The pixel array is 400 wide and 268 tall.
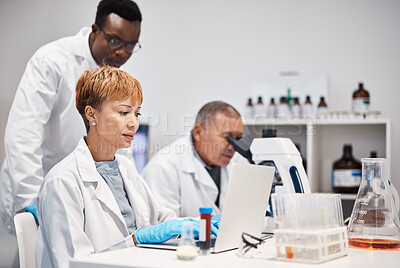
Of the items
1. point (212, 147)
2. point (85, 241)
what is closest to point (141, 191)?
point (85, 241)

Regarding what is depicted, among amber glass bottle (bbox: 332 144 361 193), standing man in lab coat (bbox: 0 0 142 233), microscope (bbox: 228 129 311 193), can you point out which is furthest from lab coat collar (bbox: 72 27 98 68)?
amber glass bottle (bbox: 332 144 361 193)

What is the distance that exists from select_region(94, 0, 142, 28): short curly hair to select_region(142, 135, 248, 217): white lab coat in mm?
671

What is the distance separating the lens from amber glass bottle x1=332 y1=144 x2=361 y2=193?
103 inches

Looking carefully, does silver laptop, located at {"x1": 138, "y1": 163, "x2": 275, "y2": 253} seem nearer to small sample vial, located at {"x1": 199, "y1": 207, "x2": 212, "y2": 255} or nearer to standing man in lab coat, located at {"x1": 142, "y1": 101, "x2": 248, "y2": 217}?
small sample vial, located at {"x1": 199, "y1": 207, "x2": 212, "y2": 255}

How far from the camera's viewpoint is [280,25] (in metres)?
3.00

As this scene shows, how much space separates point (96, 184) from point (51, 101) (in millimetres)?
579

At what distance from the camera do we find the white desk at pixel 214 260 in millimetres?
942

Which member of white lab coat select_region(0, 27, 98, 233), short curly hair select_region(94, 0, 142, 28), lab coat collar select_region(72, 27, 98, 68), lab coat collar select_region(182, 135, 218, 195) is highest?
short curly hair select_region(94, 0, 142, 28)

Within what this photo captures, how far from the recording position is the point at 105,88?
1.45 meters

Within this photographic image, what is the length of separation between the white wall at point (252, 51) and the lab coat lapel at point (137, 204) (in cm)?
108

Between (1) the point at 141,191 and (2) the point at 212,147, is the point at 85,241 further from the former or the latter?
(2) the point at 212,147

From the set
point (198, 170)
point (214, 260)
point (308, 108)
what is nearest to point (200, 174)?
point (198, 170)

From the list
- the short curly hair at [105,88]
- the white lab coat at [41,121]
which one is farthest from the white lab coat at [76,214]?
the white lab coat at [41,121]

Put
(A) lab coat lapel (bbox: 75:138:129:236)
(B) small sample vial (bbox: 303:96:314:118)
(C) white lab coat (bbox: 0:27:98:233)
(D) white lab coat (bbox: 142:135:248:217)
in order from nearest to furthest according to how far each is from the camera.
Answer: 1. (A) lab coat lapel (bbox: 75:138:129:236)
2. (C) white lab coat (bbox: 0:27:98:233)
3. (D) white lab coat (bbox: 142:135:248:217)
4. (B) small sample vial (bbox: 303:96:314:118)
